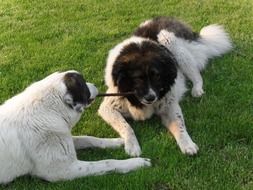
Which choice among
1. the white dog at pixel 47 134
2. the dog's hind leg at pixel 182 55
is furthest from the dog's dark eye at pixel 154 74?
the dog's hind leg at pixel 182 55

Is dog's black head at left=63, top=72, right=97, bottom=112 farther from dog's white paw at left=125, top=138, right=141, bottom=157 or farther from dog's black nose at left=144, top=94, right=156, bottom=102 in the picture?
dog's black nose at left=144, top=94, right=156, bottom=102

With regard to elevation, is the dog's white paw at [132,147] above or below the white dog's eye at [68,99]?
below

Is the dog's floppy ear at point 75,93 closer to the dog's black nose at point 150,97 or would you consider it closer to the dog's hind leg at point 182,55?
the dog's black nose at point 150,97

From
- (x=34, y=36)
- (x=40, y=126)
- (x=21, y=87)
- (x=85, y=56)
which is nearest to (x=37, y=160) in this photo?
(x=40, y=126)


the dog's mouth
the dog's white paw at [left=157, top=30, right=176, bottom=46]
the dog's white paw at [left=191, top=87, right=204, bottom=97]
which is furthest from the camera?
the dog's white paw at [left=157, top=30, right=176, bottom=46]

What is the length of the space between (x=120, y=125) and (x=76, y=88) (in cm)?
113

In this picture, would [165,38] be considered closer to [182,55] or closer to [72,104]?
[182,55]

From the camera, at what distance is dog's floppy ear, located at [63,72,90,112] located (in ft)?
17.3

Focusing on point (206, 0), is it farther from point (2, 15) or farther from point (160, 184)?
point (160, 184)

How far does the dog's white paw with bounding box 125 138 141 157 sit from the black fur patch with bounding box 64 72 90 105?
2.64 ft

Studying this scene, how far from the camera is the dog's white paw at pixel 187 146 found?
570cm

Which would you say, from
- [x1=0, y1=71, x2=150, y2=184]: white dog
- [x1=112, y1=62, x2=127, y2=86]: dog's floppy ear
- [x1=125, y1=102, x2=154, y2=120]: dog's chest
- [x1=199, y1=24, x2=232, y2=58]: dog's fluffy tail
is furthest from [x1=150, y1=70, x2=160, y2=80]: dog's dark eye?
[x1=199, y1=24, x2=232, y2=58]: dog's fluffy tail

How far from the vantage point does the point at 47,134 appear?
5.26 metres

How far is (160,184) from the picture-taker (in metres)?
5.20
